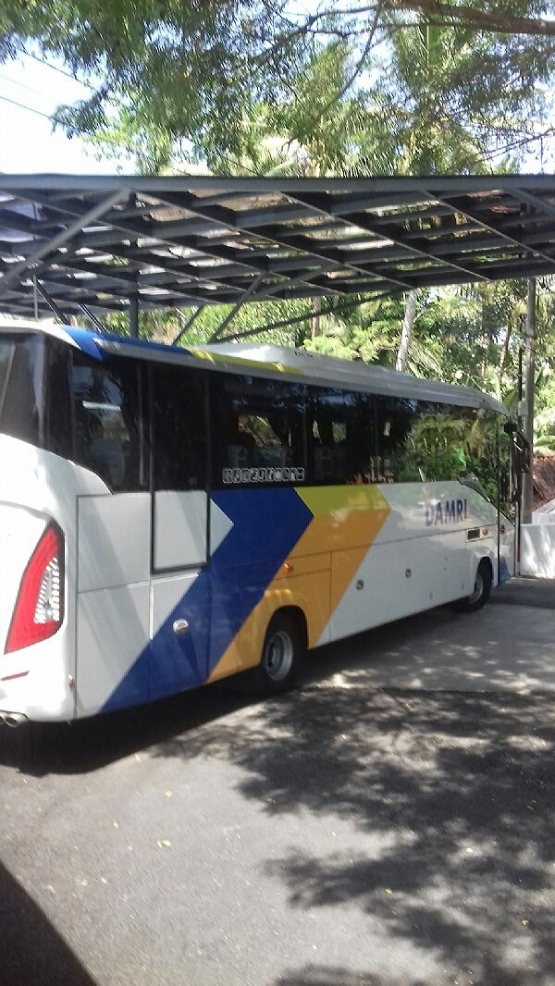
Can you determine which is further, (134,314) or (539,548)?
(539,548)

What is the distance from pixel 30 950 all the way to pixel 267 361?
215 inches

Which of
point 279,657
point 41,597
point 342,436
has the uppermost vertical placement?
point 342,436

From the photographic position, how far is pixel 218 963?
12.9 ft

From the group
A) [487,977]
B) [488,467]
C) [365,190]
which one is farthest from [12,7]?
[488,467]

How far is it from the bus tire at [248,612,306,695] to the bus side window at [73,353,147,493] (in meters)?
2.40

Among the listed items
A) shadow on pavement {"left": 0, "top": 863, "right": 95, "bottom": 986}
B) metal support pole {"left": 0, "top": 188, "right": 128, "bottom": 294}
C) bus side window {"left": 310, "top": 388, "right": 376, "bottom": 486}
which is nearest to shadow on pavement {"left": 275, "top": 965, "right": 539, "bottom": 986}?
shadow on pavement {"left": 0, "top": 863, "right": 95, "bottom": 986}

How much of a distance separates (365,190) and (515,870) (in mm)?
5071

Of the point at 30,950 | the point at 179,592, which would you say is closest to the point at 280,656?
the point at 179,592

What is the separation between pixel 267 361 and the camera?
8.38 metres

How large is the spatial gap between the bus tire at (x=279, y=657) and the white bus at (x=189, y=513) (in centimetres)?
2

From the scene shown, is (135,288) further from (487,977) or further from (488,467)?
(487,977)

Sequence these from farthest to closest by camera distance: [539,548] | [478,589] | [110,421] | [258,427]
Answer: [539,548] < [478,589] < [258,427] < [110,421]

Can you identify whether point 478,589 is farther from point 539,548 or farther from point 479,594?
point 539,548

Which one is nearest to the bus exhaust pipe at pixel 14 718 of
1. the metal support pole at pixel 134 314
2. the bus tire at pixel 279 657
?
the bus tire at pixel 279 657
